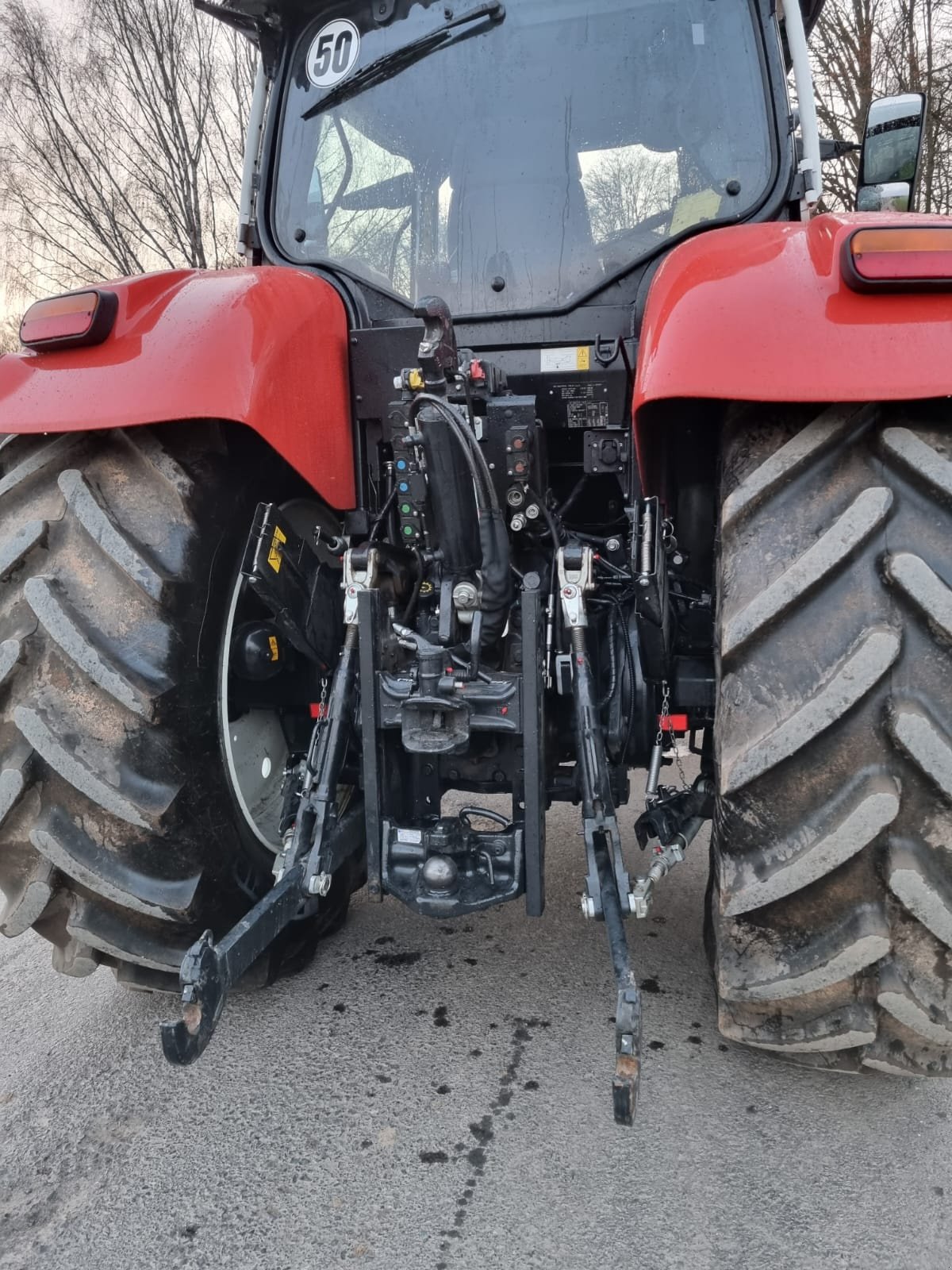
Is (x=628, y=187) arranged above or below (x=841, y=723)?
above

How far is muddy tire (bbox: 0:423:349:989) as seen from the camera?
178 cm

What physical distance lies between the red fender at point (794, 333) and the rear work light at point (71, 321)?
1.07 metres

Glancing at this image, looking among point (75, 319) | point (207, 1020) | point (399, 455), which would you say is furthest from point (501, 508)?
point (207, 1020)

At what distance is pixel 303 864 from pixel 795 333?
4.42 ft

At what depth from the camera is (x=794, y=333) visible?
1.53 m

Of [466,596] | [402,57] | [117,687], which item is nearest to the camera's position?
[117,687]

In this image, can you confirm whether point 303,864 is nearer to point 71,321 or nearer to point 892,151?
point 71,321

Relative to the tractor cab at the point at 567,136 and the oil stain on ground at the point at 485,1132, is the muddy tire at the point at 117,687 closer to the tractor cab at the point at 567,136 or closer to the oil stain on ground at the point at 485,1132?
the oil stain on ground at the point at 485,1132

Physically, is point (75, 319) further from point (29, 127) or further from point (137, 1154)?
point (29, 127)

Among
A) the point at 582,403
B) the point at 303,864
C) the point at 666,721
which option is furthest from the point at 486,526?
the point at 303,864

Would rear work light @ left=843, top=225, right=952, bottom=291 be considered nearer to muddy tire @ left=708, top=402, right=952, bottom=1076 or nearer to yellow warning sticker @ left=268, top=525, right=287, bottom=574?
muddy tire @ left=708, top=402, right=952, bottom=1076

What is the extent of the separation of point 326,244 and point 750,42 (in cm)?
116

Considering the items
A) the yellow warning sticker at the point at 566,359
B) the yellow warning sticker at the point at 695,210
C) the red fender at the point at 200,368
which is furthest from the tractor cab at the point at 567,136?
the red fender at the point at 200,368

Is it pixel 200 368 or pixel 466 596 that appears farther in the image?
pixel 466 596
